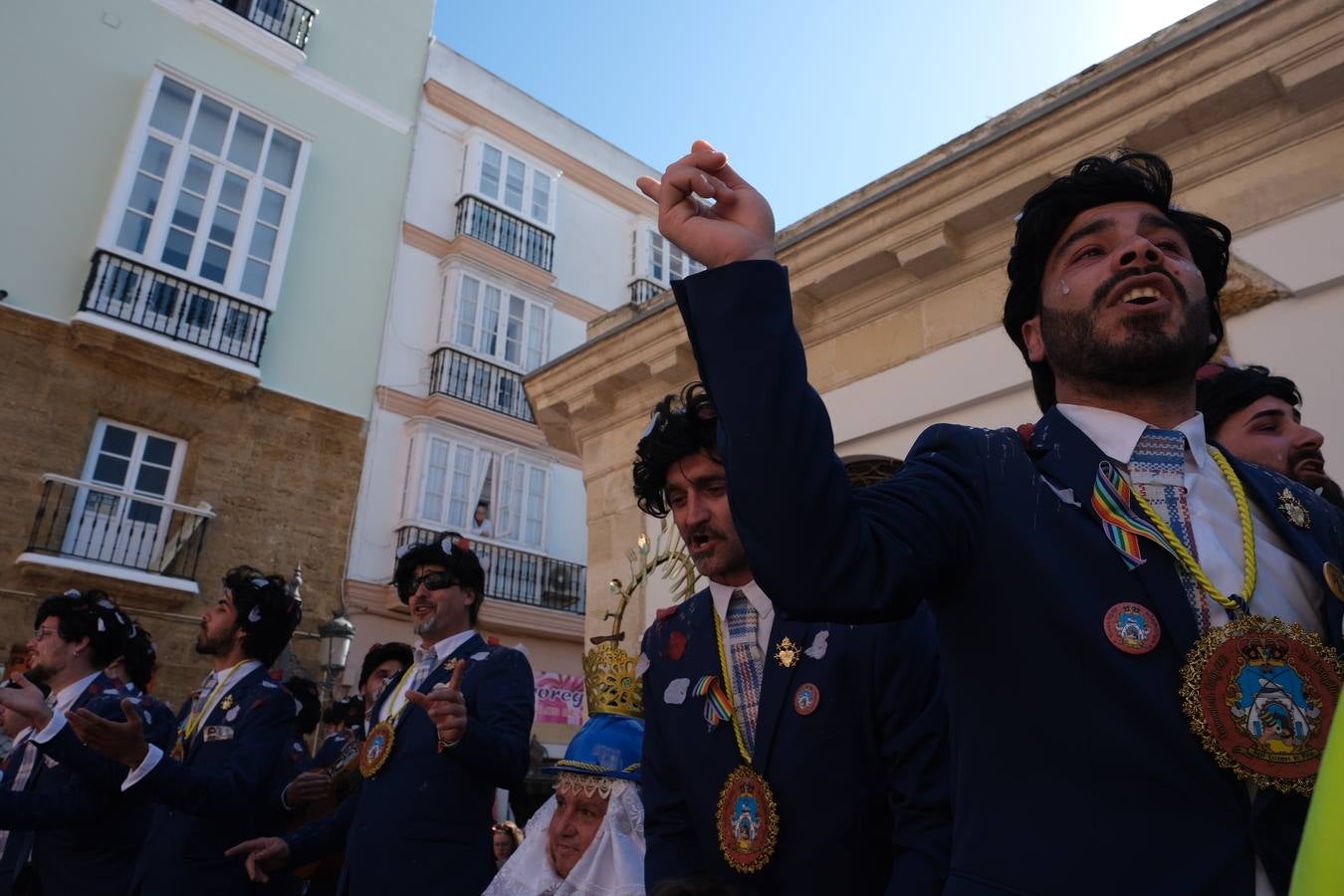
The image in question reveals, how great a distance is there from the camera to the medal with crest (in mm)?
1102

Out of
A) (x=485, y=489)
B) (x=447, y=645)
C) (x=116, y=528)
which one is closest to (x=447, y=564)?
(x=447, y=645)

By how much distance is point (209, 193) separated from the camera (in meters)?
14.1

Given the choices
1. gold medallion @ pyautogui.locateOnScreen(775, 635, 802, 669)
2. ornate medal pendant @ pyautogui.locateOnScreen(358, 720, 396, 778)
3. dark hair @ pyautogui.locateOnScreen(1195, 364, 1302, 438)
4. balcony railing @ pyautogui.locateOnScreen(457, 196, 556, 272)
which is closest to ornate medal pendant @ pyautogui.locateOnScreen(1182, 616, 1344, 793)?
gold medallion @ pyautogui.locateOnScreen(775, 635, 802, 669)

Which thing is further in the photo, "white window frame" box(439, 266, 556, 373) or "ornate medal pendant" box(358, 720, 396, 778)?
"white window frame" box(439, 266, 556, 373)

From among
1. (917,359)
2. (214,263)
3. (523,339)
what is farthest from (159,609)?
(917,359)

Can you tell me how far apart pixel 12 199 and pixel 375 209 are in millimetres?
5370

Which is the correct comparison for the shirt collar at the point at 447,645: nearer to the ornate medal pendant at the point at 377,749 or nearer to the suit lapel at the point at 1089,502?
the ornate medal pendant at the point at 377,749

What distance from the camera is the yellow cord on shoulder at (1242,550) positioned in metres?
1.25

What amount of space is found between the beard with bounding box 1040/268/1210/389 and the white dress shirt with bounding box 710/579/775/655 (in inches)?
42.3

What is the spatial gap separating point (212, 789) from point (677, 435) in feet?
8.46

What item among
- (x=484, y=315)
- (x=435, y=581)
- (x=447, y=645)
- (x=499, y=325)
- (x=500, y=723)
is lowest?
(x=500, y=723)

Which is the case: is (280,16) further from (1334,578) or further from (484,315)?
(1334,578)

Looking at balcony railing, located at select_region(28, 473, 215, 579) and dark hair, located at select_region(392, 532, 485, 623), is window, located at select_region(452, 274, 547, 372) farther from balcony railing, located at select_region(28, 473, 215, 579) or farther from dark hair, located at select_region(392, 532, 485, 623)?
dark hair, located at select_region(392, 532, 485, 623)

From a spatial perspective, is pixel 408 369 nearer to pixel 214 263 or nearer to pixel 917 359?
pixel 214 263
